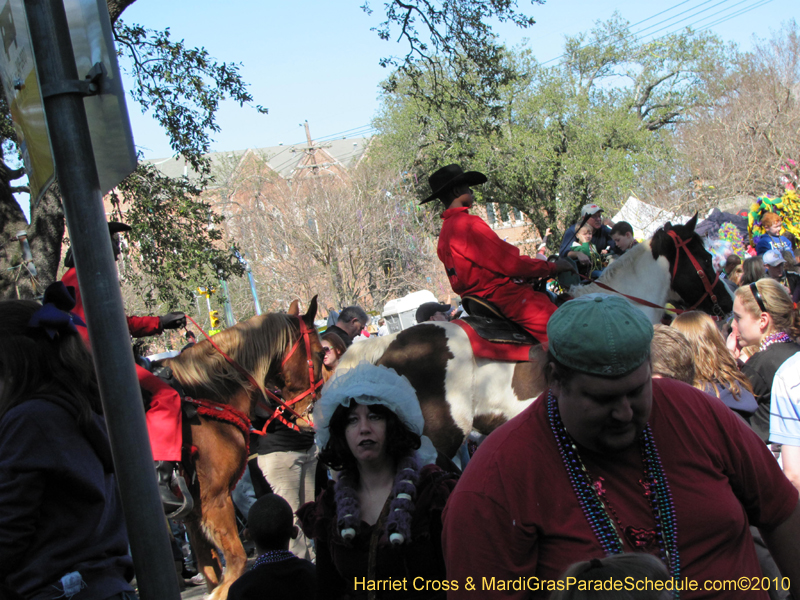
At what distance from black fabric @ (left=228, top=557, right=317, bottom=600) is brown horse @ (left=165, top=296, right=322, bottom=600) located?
2.40 metres

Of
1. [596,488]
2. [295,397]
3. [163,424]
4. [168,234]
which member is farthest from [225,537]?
[168,234]

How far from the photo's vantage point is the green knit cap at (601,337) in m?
1.70

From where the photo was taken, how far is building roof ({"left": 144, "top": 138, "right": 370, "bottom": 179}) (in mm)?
35600

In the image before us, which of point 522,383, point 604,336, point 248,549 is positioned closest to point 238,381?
point 522,383

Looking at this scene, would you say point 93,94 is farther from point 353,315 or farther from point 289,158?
point 289,158

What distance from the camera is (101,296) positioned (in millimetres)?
1656

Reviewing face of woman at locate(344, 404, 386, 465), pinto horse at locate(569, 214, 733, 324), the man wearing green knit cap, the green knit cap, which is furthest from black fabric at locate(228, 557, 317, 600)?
pinto horse at locate(569, 214, 733, 324)

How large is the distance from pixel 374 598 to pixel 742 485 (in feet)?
4.69

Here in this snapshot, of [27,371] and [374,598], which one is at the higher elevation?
Result: [27,371]

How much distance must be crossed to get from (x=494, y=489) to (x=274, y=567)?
5.14 ft

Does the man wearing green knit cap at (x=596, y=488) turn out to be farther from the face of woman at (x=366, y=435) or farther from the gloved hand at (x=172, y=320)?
the gloved hand at (x=172, y=320)

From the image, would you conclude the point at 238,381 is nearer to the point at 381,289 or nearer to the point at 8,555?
the point at 8,555

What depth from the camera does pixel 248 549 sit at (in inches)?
317

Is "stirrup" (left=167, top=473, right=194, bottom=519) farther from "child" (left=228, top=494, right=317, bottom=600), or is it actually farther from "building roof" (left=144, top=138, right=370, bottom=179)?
"building roof" (left=144, top=138, right=370, bottom=179)
